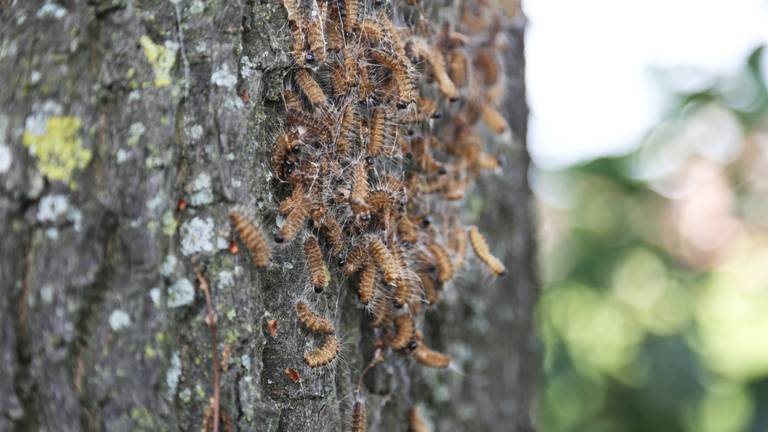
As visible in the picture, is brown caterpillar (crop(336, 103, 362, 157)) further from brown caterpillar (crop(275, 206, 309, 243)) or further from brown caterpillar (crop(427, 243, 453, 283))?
brown caterpillar (crop(427, 243, 453, 283))

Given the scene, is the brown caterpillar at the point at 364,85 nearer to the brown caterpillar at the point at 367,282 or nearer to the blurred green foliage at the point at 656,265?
the brown caterpillar at the point at 367,282

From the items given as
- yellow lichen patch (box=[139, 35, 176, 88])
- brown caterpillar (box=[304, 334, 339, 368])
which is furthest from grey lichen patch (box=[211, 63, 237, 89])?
brown caterpillar (box=[304, 334, 339, 368])

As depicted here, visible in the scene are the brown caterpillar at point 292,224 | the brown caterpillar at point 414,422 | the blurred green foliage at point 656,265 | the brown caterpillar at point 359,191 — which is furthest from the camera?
the blurred green foliage at point 656,265

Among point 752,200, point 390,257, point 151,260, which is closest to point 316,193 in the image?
point 390,257

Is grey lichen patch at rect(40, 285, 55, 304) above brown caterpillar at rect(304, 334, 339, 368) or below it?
above

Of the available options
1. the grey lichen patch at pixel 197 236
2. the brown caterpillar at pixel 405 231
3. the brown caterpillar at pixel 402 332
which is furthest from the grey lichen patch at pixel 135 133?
the brown caterpillar at pixel 402 332

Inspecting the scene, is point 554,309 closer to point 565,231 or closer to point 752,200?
point 565,231
